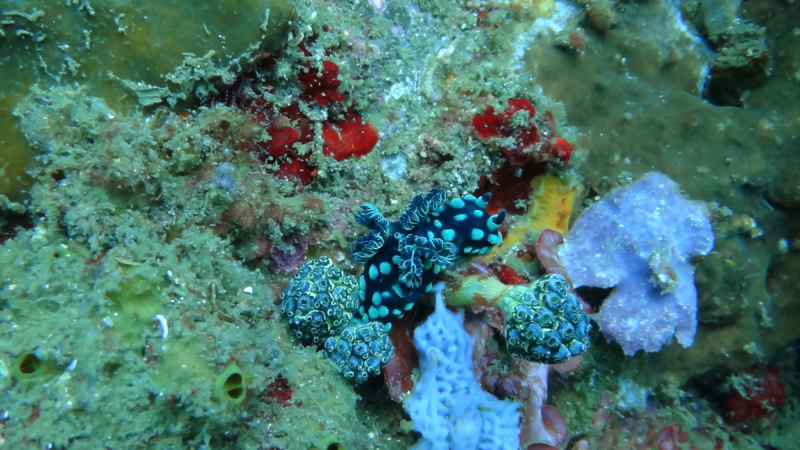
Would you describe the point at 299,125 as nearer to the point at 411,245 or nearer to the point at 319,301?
the point at 411,245

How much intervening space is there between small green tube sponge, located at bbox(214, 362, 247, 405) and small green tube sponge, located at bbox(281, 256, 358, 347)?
0.93 metres

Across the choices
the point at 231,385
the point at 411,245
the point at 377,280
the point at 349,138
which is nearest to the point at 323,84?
the point at 349,138

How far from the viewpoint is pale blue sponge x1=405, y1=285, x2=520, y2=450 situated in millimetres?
3557

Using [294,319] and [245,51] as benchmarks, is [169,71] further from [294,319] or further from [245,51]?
[294,319]

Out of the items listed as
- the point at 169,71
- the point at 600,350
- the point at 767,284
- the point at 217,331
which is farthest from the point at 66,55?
the point at 767,284

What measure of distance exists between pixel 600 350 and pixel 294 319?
4.02 meters

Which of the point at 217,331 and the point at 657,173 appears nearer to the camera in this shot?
the point at 217,331

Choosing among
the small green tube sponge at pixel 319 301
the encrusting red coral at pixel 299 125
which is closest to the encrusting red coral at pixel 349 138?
the encrusting red coral at pixel 299 125

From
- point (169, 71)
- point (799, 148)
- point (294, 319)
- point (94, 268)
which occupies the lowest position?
point (294, 319)

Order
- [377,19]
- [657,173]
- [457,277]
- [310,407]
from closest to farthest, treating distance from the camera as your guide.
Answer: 1. [310,407]
2. [457,277]
3. [377,19]
4. [657,173]

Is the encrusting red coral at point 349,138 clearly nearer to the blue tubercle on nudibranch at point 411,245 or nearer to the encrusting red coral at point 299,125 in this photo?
the encrusting red coral at point 299,125

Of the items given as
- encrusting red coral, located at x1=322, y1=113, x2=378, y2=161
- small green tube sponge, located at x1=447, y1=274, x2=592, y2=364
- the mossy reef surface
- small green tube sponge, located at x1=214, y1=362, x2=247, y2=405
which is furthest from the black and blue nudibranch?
small green tube sponge, located at x1=214, y1=362, x2=247, y2=405

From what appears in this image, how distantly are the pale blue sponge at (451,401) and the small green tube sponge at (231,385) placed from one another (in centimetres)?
162

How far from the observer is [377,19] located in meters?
4.31
